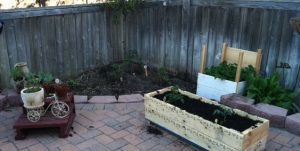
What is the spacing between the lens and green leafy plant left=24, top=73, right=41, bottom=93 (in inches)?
141

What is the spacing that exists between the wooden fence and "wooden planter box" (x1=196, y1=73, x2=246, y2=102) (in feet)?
1.85

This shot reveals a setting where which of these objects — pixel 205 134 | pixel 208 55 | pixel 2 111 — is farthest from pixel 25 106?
pixel 208 55

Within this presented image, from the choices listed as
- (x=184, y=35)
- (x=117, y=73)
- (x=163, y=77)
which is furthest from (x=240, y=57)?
(x=117, y=73)

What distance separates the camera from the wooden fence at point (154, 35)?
13.6 ft

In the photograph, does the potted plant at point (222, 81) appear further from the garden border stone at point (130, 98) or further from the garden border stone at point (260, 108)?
the garden border stone at point (130, 98)

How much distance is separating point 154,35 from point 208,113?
2.74m

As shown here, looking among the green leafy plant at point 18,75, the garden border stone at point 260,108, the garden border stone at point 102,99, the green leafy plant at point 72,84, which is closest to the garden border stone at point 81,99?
the garden border stone at point 102,99

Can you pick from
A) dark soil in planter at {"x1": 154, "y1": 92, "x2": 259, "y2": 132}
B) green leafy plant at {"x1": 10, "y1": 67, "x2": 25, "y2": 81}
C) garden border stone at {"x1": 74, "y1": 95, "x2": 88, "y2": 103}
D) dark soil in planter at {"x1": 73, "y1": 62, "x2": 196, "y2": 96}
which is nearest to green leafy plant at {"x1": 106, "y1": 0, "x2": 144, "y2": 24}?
dark soil in planter at {"x1": 73, "y1": 62, "x2": 196, "y2": 96}

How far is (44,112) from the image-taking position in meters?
3.73

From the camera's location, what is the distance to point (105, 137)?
3668 mm

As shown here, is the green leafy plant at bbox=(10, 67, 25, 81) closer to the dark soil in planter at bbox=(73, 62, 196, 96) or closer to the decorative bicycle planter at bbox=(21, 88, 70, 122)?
the decorative bicycle planter at bbox=(21, 88, 70, 122)

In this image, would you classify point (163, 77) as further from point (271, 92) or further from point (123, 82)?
point (271, 92)

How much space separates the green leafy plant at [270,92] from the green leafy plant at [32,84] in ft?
9.32

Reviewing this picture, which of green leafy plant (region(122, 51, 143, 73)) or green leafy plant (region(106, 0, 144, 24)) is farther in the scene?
green leafy plant (region(122, 51, 143, 73))
